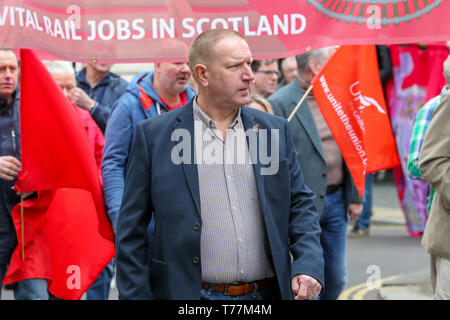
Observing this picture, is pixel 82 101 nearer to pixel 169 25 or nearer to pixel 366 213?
pixel 169 25

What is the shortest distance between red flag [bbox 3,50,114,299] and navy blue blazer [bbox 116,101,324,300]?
1158mm

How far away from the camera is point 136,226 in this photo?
380 centimetres

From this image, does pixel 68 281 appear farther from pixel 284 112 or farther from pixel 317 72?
pixel 317 72

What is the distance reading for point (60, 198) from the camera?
18.4 feet

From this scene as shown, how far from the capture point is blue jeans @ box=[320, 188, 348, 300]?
610 centimetres

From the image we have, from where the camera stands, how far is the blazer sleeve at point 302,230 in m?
3.70

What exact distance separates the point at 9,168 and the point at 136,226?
6.17ft

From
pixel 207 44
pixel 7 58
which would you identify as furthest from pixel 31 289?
pixel 207 44

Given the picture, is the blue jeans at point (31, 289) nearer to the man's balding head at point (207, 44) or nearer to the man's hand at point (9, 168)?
the man's hand at point (9, 168)

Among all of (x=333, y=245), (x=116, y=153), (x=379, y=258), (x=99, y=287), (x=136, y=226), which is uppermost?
(x=116, y=153)

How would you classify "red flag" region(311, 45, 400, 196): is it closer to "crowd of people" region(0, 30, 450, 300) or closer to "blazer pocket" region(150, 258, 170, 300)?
"crowd of people" region(0, 30, 450, 300)

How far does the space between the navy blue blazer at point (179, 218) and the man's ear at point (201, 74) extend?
149mm

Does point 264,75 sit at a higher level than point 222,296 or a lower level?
higher
